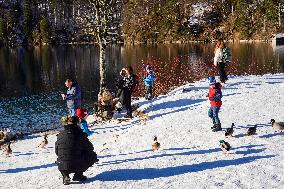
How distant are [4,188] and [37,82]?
44.3m

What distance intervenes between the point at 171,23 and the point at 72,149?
4933 inches

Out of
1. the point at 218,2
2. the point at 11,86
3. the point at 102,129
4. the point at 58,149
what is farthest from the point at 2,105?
the point at 218,2

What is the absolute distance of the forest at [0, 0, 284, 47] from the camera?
403 feet

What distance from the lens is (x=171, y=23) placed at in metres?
135

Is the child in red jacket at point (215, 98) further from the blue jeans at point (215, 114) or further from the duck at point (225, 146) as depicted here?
the duck at point (225, 146)

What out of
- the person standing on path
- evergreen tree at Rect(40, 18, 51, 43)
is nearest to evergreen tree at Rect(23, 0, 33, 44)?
evergreen tree at Rect(40, 18, 51, 43)

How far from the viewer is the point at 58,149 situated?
12.6 metres

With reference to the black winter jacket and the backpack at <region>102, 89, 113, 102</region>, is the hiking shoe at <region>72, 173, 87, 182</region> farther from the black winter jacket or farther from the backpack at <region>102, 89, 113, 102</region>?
the backpack at <region>102, 89, 113, 102</region>

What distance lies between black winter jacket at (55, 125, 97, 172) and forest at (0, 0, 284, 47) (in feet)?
367

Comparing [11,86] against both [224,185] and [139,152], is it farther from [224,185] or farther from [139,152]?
[224,185]

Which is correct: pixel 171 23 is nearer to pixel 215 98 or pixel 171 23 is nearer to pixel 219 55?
pixel 219 55

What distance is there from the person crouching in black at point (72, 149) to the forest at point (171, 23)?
112m

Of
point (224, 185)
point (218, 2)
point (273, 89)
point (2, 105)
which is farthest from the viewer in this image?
point (218, 2)

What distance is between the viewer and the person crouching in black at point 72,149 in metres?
12.4
